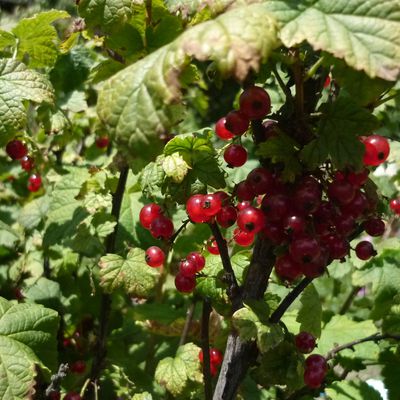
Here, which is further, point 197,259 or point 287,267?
point 197,259

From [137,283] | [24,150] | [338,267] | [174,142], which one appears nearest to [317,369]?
[137,283]

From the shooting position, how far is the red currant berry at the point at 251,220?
1.13 meters

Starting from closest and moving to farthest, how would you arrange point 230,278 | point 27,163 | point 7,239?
point 230,278 → point 27,163 → point 7,239

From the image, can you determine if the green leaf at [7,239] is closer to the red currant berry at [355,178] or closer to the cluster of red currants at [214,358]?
the cluster of red currants at [214,358]

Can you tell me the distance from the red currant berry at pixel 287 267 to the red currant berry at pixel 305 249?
0.04 metres

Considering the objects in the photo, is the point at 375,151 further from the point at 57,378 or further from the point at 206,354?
the point at 57,378

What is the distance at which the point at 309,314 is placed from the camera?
1.62 m

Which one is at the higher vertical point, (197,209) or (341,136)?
(341,136)

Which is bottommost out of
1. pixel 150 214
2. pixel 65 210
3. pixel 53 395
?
pixel 53 395

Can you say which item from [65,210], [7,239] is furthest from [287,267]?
[7,239]

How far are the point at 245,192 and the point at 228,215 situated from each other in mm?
98

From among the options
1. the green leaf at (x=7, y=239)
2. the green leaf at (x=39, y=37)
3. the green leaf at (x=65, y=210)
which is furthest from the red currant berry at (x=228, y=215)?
the green leaf at (x=7, y=239)

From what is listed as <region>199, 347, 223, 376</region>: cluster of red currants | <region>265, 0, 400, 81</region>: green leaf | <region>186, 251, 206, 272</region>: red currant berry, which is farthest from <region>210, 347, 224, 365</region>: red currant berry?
<region>265, 0, 400, 81</region>: green leaf

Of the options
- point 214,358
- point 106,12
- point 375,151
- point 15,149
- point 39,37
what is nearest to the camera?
point 375,151
